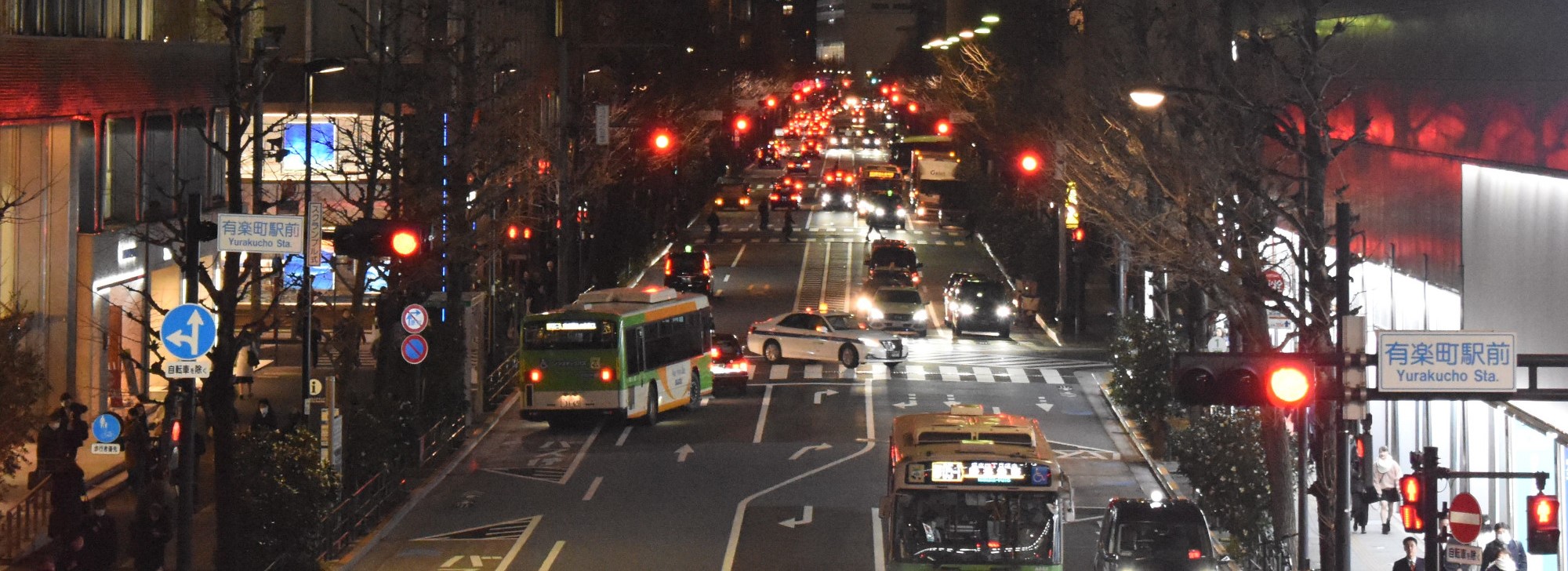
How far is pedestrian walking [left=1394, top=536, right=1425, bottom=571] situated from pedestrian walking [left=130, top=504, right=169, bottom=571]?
14022mm

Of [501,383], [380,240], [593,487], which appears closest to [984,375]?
[501,383]

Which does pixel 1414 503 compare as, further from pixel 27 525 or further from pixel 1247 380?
pixel 27 525

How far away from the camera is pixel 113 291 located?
3278 centimetres

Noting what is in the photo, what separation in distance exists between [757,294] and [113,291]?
2811 centimetres

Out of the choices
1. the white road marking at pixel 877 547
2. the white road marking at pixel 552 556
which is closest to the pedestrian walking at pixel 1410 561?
the white road marking at pixel 877 547

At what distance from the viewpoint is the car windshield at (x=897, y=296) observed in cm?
4928

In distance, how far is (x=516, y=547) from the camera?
23.5m

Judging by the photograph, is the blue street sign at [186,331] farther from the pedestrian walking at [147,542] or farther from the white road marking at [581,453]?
the white road marking at [581,453]

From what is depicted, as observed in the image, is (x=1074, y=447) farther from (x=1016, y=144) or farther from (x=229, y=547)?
(x=1016, y=144)

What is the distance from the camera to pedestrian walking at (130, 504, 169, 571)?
18828 mm

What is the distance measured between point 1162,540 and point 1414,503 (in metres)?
4.52

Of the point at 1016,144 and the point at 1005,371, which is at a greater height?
the point at 1016,144

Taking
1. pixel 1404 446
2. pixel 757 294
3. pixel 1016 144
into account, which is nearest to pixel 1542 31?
pixel 1404 446

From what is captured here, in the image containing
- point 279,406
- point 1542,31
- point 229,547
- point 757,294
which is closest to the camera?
point 229,547
